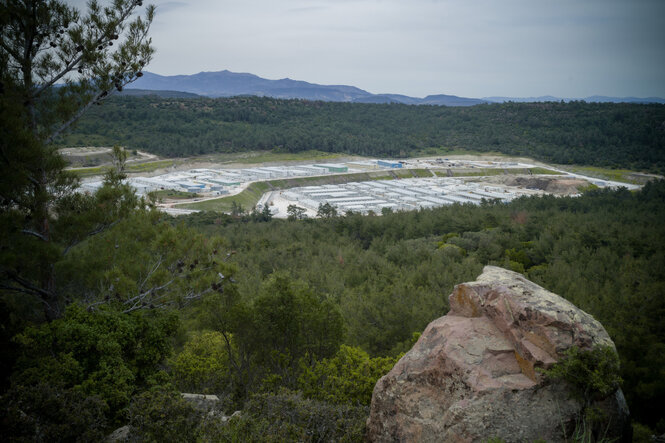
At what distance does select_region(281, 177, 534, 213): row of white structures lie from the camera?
2159 inches

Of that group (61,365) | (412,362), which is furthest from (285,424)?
(61,365)

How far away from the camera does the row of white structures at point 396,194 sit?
54844mm

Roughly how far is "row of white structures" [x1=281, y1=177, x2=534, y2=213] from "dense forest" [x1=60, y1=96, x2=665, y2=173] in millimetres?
23305

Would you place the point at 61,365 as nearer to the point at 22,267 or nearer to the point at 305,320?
the point at 22,267

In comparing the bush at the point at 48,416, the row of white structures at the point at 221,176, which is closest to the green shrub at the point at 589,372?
the bush at the point at 48,416

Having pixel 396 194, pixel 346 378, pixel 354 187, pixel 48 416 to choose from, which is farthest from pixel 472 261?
pixel 354 187

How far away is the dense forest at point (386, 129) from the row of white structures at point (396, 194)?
23.3m

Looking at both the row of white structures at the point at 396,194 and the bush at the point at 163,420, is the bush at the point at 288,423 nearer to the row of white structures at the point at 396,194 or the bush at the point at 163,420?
the bush at the point at 163,420

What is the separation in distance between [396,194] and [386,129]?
59.0 metres

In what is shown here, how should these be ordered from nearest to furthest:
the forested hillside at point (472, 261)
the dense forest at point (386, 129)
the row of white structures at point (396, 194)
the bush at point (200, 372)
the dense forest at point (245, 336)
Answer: the dense forest at point (245, 336)
the bush at point (200, 372)
the forested hillside at point (472, 261)
the row of white structures at point (396, 194)
the dense forest at point (386, 129)

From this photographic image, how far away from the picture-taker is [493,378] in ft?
19.1

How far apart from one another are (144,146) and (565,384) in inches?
3358

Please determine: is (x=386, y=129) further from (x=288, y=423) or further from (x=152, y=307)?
(x=288, y=423)

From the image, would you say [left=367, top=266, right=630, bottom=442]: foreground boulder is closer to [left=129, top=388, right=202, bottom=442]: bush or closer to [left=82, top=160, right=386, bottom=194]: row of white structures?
[left=129, top=388, right=202, bottom=442]: bush
